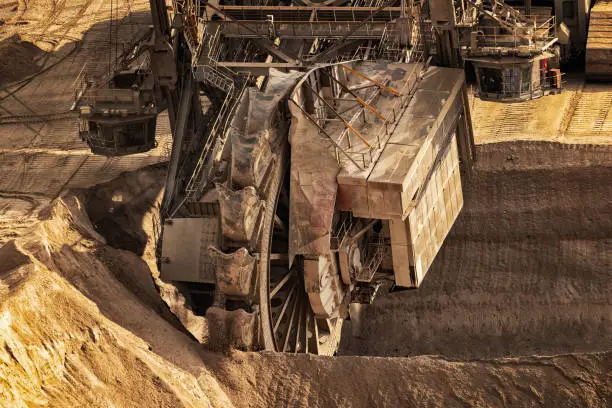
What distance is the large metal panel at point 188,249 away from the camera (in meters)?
24.9

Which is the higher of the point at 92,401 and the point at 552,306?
the point at 92,401

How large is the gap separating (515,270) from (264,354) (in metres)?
10.3

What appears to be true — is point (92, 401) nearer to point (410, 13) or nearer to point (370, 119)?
point (370, 119)

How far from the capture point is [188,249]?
25047 mm

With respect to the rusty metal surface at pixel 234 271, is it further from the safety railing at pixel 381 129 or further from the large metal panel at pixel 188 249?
the safety railing at pixel 381 129

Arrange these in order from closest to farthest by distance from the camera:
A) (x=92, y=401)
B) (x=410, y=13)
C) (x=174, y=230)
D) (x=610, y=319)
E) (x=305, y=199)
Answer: (x=92, y=401)
(x=305, y=199)
(x=174, y=230)
(x=410, y=13)
(x=610, y=319)

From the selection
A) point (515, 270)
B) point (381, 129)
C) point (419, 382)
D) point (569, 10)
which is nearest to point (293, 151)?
point (381, 129)

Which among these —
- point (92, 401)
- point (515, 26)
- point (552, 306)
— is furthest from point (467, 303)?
point (92, 401)

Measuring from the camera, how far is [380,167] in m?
23.7

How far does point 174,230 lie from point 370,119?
400cm

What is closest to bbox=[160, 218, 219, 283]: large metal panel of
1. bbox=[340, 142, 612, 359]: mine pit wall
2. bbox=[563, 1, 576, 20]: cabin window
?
bbox=[340, 142, 612, 359]: mine pit wall

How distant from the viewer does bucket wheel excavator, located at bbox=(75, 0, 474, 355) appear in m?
23.2

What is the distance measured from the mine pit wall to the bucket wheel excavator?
3.64 meters

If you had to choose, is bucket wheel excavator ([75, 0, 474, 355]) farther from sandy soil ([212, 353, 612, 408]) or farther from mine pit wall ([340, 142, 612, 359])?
mine pit wall ([340, 142, 612, 359])
